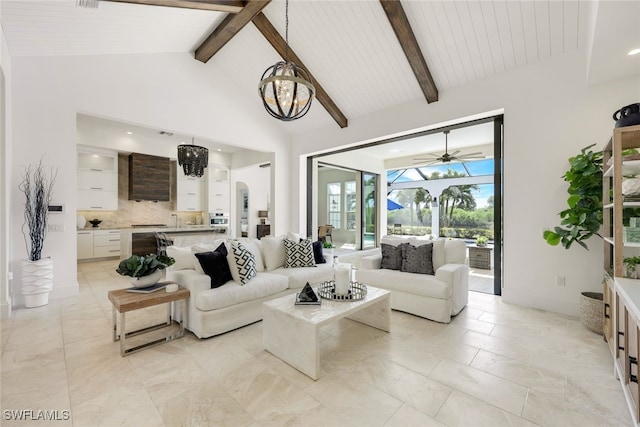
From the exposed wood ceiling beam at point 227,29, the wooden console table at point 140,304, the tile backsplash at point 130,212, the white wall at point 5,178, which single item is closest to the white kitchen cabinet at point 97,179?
the tile backsplash at point 130,212

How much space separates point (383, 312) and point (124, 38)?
200 inches

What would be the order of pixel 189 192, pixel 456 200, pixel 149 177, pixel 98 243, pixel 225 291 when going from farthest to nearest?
pixel 189 192 < pixel 456 200 < pixel 149 177 < pixel 98 243 < pixel 225 291

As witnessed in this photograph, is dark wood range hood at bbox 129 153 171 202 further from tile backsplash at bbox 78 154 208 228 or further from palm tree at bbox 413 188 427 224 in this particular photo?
palm tree at bbox 413 188 427 224

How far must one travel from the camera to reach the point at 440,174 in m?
7.83

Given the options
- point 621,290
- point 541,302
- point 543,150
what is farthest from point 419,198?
point 621,290

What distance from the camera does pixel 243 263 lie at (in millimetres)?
3100

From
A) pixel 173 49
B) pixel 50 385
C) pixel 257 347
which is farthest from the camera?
pixel 173 49

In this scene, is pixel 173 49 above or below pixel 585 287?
above

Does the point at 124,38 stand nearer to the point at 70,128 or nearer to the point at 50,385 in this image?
the point at 70,128

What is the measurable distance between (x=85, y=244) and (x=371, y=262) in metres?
6.94

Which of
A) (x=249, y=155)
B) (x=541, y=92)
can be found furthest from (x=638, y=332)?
(x=249, y=155)

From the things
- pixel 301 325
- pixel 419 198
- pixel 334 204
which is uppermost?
pixel 419 198

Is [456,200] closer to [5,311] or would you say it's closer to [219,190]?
[219,190]

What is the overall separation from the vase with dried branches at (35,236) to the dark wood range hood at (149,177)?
3.53 meters
